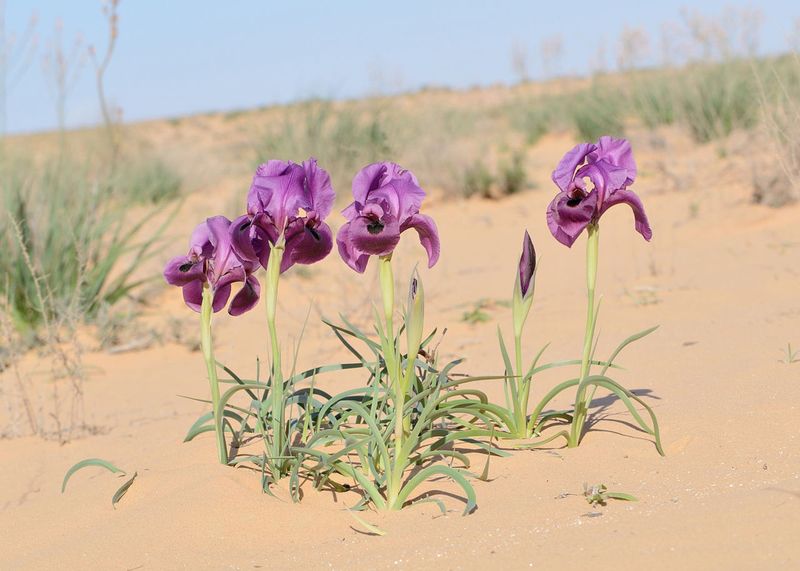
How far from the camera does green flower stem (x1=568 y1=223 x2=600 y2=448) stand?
7.47 ft

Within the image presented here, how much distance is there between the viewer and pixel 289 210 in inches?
85.6

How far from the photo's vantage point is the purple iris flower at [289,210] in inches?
85.4

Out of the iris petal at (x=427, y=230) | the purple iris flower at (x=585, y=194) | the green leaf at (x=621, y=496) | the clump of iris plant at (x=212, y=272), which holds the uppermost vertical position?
the purple iris flower at (x=585, y=194)

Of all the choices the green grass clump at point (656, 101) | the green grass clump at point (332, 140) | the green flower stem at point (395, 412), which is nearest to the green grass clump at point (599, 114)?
the green grass clump at point (656, 101)

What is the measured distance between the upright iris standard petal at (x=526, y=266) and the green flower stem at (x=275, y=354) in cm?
55

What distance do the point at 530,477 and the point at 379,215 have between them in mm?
701

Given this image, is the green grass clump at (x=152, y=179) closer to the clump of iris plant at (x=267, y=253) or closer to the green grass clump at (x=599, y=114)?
the green grass clump at (x=599, y=114)

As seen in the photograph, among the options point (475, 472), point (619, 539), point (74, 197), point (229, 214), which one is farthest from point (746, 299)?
point (229, 214)

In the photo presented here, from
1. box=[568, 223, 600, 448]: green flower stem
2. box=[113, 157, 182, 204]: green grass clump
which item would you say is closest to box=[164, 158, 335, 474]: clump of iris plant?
box=[568, 223, 600, 448]: green flower stem

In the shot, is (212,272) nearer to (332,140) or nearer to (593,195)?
(593,195)

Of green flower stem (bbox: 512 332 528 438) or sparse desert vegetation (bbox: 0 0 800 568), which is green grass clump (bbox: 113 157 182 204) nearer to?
sparse desert vegetation (bbox: 0 0 800 568)

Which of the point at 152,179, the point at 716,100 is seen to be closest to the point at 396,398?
the point at 716,100

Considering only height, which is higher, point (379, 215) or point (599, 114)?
point (599, 114)

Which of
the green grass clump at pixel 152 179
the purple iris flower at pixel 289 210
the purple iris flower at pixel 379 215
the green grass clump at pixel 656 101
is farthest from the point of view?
→ the green grass clump at pixel 152 179
